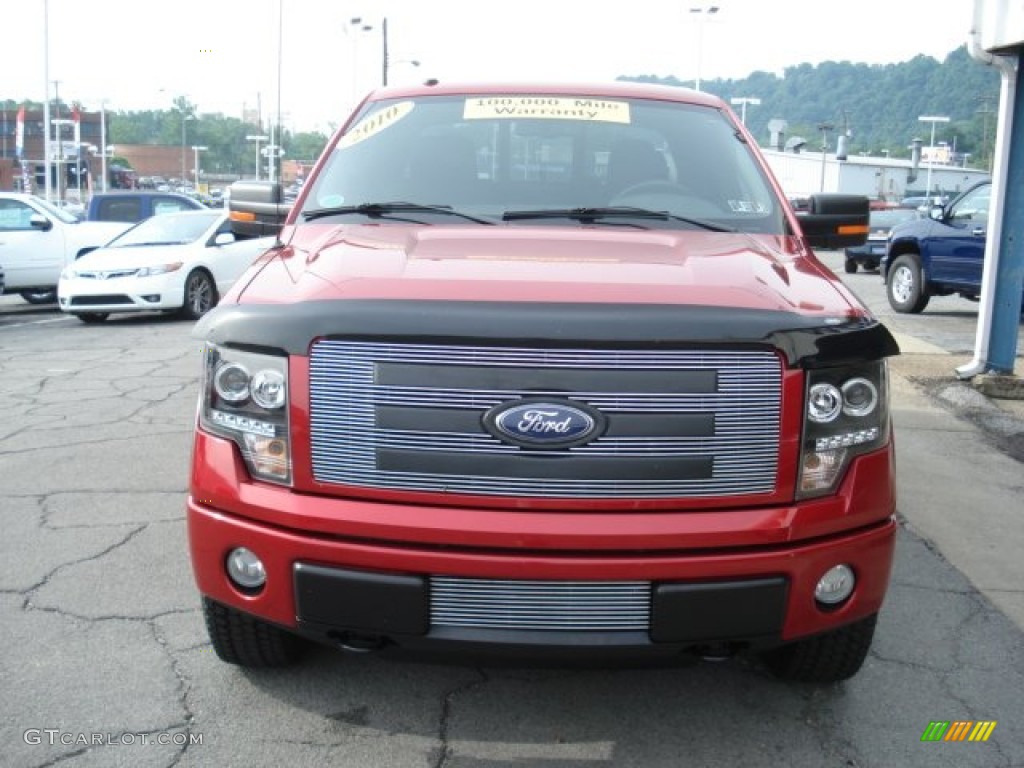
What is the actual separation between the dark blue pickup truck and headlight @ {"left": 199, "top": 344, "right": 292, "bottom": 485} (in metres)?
12.0

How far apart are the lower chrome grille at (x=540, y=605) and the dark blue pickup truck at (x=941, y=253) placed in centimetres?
1178

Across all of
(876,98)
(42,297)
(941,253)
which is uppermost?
(876,98)

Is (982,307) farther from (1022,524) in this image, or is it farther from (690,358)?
(690,358)

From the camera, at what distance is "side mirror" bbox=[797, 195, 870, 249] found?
13.6 ft

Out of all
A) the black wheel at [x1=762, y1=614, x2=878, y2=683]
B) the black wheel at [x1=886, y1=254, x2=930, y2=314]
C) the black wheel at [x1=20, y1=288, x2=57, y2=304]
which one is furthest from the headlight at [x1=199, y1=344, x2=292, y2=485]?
the black wheel at [x1=20, y1=288, x2=57, y2=304]

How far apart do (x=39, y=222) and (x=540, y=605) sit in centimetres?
1459

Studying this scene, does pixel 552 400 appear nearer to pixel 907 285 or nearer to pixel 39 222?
pixel 907 285

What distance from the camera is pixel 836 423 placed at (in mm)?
2695

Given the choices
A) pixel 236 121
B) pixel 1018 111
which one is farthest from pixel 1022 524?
pixel 236 121

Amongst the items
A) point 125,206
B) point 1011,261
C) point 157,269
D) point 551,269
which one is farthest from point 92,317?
point 551,269

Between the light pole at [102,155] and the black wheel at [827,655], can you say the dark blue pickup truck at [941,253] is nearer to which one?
the black wheel at [827,655]

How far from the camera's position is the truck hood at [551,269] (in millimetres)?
2656

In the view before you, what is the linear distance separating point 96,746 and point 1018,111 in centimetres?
800

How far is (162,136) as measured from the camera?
123 m
